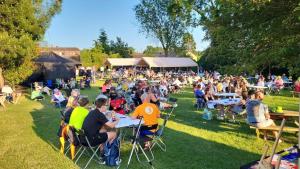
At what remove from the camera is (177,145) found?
28.8 ft

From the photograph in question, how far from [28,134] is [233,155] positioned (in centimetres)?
640

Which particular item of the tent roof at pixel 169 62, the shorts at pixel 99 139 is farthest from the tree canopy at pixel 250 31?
the tent roof at pixel 169 62

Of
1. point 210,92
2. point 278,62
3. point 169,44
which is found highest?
point 169,44

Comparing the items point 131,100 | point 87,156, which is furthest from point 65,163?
point 131,100

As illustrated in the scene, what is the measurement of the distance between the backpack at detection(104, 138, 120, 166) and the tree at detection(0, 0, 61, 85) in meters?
10.2

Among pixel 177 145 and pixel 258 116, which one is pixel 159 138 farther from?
pixel 258 116

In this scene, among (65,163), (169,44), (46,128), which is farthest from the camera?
(169,44)

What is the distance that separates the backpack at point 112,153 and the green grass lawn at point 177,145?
224mm

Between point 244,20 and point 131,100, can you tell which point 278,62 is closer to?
point 244,20

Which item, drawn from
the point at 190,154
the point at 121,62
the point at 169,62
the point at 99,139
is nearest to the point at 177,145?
the point at 190,154

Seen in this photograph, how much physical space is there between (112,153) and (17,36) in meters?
13.3

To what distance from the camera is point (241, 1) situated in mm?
5535

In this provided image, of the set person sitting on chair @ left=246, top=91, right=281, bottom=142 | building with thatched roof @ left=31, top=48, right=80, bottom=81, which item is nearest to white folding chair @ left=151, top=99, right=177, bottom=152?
person sitting on chair @ left=246, top=91, right=281, bottom=142

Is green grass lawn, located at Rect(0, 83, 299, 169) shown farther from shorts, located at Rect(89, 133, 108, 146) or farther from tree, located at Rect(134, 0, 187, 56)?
tree, located at Rect(134, 0, 187, 56)
